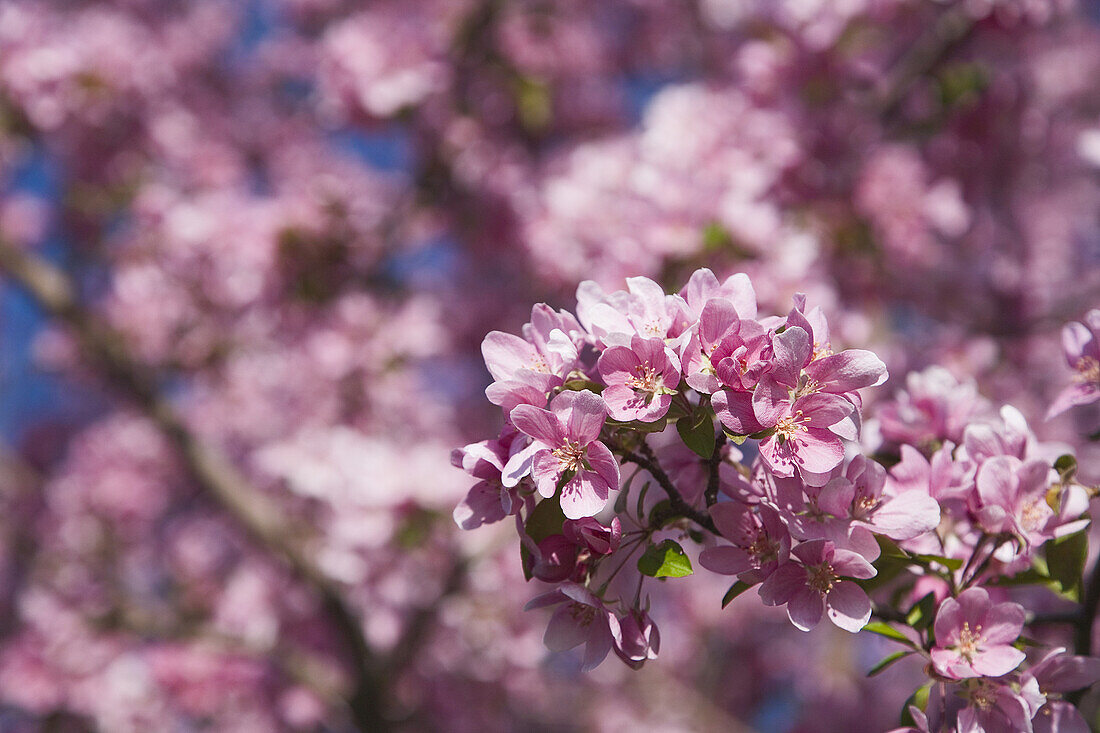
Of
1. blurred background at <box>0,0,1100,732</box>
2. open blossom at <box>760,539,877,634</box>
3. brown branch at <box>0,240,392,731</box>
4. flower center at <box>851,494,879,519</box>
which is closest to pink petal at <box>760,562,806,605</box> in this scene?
open blossom at <box>760,539,877,634</box>

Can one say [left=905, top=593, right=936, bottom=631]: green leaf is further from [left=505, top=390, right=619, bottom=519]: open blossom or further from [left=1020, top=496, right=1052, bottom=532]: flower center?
[left=505, top=390, right=619, bottom=519]: open blossom

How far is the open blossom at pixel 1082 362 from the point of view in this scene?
1.19 metres

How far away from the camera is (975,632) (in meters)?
1.02

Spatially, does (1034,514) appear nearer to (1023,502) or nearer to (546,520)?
(1023,502)

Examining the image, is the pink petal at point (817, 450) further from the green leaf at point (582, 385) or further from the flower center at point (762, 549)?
the green leaf at point (582, 385)

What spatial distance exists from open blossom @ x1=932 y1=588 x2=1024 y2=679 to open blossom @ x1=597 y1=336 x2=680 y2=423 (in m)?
0.43

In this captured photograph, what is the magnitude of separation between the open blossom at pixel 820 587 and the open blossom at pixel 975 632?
0.38 ft

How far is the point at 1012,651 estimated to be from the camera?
998 mm

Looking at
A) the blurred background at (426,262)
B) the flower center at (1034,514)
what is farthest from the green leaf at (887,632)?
the blurred background at (426,262)

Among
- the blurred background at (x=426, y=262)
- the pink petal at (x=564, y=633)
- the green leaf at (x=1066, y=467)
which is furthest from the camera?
the blurred background at (x=426, y=262)

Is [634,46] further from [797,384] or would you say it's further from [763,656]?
[797,384]

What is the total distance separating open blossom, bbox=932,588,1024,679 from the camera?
99 centimetres

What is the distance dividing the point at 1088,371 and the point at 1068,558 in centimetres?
29

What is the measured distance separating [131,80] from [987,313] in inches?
160
